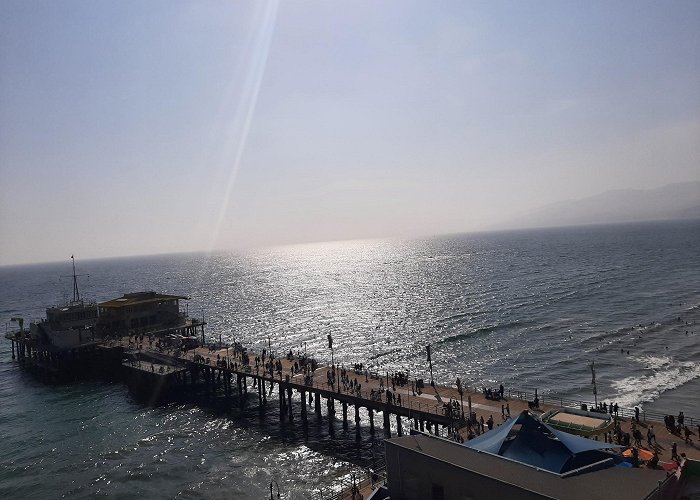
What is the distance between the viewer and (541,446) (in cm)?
2139

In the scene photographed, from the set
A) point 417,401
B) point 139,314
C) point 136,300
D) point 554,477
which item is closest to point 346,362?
point 417,401

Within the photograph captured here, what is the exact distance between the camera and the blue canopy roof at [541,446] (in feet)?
67.5

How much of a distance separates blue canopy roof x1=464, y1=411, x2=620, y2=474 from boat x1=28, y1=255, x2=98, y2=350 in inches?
2447

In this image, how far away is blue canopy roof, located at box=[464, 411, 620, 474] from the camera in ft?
67.5

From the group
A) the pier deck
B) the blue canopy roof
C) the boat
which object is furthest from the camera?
the boat

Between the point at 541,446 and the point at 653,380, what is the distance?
118 feet

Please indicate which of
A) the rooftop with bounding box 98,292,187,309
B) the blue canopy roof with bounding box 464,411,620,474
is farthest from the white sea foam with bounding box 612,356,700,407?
the rooftop with bounding box 98,292,187,309

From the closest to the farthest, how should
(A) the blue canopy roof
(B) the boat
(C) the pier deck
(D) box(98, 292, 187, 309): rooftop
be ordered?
(A) the blue canopy roof < (C) the pier deck < (B) the boat < (D) box(98, 292, 187, 309): rooftop

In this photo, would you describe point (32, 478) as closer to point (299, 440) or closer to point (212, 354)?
point (299, 440)

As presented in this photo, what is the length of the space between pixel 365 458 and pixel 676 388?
3008cm

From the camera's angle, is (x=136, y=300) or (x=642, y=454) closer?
(x=642, y=454)

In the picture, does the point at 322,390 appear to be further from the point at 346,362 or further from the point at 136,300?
the point at 136,300

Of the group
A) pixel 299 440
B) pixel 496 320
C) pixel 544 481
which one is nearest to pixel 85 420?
pixel 299 440

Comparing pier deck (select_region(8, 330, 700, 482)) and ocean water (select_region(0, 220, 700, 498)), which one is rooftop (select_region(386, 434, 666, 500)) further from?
ocean water (select_region(0, 220, 700, 498))
